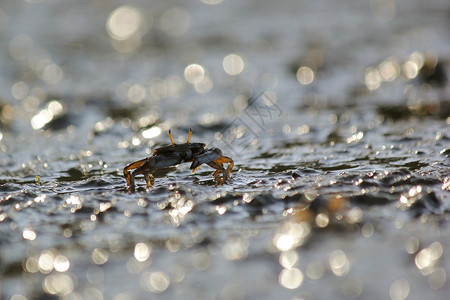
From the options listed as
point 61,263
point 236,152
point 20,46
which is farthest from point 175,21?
point 61,263

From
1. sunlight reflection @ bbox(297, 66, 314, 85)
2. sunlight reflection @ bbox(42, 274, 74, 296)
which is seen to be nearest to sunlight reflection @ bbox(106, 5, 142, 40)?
sunlight reflection @ bbox(297, 66, 314, 85)

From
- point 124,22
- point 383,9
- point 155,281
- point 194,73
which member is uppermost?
point 124,22

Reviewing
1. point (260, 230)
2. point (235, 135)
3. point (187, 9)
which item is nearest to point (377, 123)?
point (235, 135)

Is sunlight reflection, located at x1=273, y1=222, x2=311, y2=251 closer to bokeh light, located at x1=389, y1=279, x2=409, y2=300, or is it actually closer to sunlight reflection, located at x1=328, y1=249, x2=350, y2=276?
sunlight reflection, located at x1=328, y1=249, x2=350, y2=276

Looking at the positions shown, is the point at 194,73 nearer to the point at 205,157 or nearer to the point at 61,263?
the point at 205,157

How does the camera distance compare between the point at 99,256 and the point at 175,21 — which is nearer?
the point at 99,256

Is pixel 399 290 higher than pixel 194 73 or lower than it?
lower

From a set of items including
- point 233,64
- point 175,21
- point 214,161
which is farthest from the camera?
point 175,21

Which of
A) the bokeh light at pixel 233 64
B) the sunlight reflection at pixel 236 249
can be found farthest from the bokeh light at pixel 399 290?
the bokeh light at pixel 233 64

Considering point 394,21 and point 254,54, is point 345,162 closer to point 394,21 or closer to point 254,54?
point 254,54

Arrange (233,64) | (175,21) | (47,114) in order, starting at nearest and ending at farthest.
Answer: (47,114) < (233,64) < (175,21)
